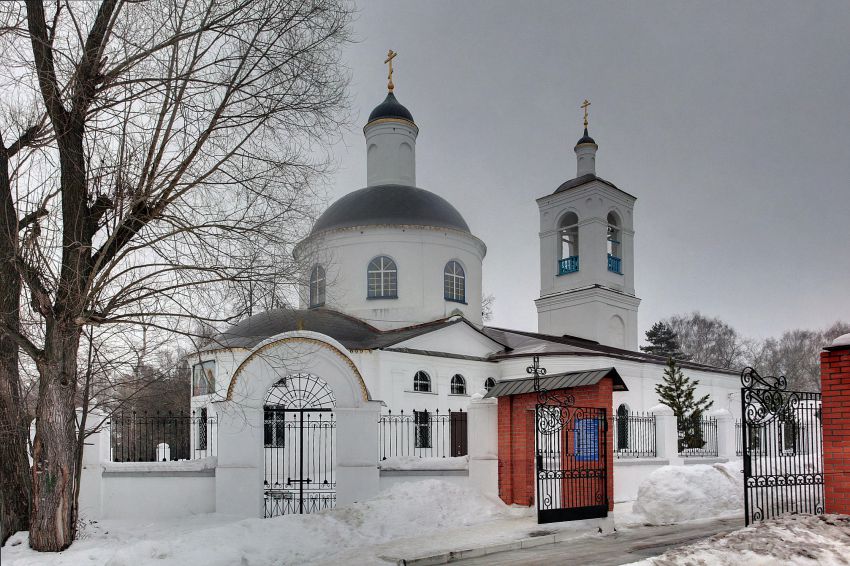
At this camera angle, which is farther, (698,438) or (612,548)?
(698,438)

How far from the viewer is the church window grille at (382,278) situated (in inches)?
1045

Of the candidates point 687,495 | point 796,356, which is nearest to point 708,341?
point 796,356

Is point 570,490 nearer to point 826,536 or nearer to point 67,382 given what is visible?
point 826,536

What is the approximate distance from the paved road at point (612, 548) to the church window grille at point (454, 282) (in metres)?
15.5

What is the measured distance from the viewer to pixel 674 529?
12.1m

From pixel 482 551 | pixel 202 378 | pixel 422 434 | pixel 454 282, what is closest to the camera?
pixel 482 551

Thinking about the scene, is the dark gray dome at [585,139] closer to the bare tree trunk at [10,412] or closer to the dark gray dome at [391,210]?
the dark gray dome at [391,210]

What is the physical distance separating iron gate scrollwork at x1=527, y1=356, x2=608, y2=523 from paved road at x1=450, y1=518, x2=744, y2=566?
95 centimetres

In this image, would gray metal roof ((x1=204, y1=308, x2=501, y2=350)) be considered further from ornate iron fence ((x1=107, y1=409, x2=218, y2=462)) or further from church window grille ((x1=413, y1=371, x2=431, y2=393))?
ornate iron fence ((x1=107, y1=409, x2=218, y2=462))

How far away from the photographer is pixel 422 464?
14.2m

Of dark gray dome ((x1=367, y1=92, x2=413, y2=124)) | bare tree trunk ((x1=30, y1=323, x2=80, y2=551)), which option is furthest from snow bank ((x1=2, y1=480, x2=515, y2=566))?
dark gray dome ((x1=367, y1=92, x2=413, y2=124))

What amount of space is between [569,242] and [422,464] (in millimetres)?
21313

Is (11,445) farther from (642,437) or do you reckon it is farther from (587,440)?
(642,437)

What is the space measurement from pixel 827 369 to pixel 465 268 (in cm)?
1902
